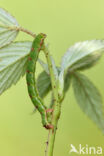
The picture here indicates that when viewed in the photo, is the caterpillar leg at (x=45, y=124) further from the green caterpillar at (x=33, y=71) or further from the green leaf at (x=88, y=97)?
the green leaf at (x=88, y=97)

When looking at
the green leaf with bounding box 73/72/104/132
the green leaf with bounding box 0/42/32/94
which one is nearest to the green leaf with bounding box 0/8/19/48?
the green leaf with bounding box 0/42/32/94

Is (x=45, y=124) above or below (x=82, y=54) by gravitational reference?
below

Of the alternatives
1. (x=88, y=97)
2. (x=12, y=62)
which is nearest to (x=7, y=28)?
(x=12, y=62)

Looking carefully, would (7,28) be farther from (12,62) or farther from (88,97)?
(88,97)

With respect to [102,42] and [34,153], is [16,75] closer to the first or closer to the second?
[102,42]

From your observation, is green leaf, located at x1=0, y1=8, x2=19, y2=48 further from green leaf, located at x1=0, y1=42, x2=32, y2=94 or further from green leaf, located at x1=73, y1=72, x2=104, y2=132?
green leaf, located at x1=73, y1=72, x2=104, y2=132

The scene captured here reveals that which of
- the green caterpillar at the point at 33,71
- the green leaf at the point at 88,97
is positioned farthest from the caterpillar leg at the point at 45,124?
the green leaf at the point at 88,97
